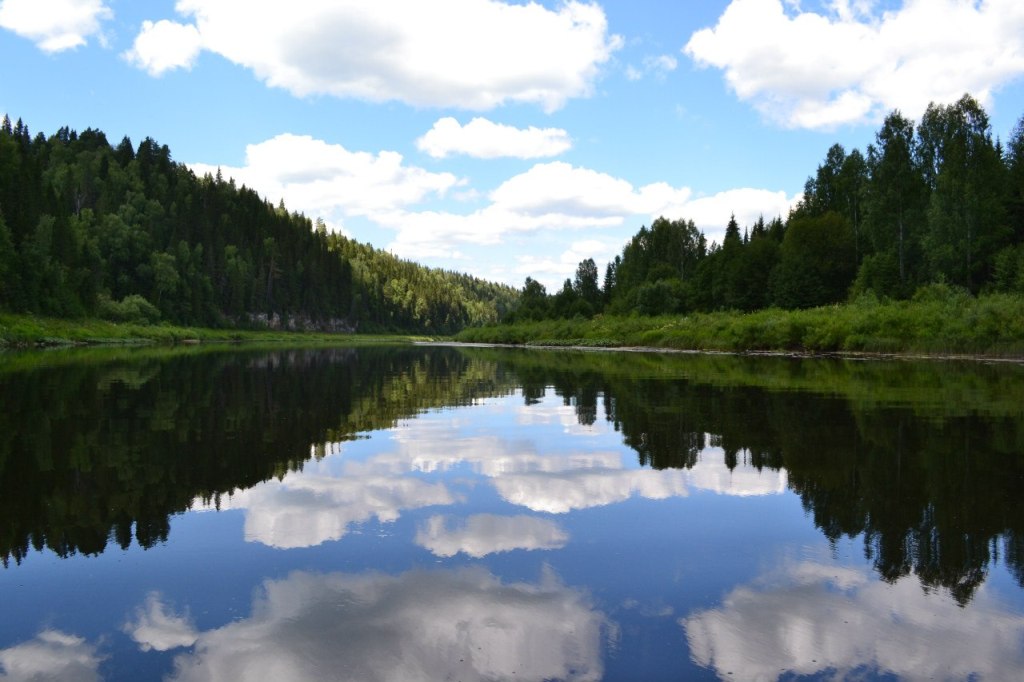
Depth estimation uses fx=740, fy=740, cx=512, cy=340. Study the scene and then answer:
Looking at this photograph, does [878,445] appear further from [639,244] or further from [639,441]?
[639,244]

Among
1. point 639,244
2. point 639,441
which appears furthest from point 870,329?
point 639,244

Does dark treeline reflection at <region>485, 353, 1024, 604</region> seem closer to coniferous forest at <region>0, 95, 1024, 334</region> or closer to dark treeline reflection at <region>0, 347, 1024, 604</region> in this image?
dark treeline reflection at <region>0, 347, 1024, 604</region>

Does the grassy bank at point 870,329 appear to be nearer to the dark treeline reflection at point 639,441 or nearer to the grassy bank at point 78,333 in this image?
the dark treeline reflection at point 639,441

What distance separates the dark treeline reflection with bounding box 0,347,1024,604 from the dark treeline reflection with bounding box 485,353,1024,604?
0.04 meters

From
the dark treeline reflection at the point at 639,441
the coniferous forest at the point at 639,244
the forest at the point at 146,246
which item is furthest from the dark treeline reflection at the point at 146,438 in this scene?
the forest at the point at 146,246

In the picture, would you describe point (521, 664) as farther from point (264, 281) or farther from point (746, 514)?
point (264, 281)

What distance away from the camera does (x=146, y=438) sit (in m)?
13.6

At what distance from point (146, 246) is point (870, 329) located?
109 m

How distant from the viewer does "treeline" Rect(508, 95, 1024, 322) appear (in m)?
63.9

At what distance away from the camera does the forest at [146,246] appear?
272ft

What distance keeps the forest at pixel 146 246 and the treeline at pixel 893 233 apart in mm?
67560

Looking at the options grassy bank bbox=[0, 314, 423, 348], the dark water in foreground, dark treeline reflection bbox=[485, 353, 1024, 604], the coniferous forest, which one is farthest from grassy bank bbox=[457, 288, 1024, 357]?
grassy bank bbox=[0, 314, 423, 348]

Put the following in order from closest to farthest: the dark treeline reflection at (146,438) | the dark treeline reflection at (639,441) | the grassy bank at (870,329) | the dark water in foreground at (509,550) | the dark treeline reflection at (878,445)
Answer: the dark water in foreground at (509,550) → the dark treeline reflection at (878,445) → the dark treeline reflection at (639,441) → the dark treeline reflection at (146,438) → the grassy bank at (870,329)

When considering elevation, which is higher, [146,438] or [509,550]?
[146,438]
